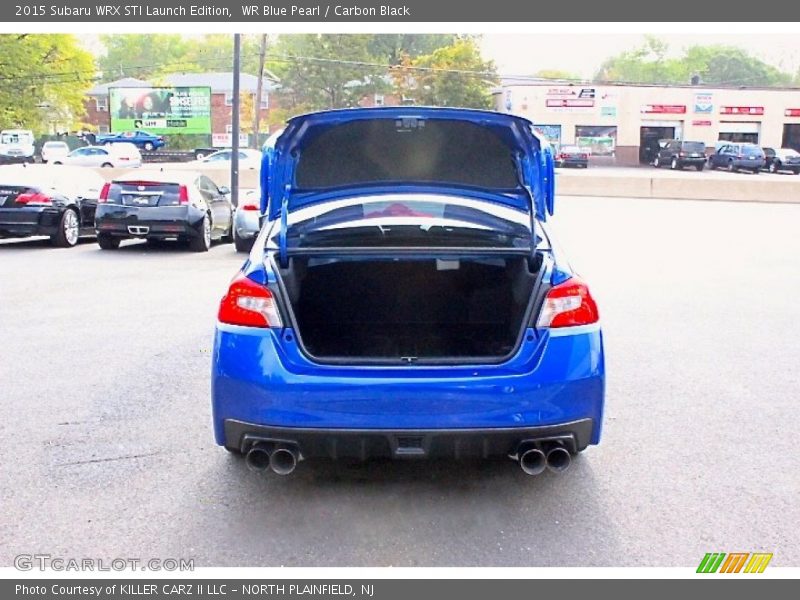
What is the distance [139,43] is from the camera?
Result: 101875 mm

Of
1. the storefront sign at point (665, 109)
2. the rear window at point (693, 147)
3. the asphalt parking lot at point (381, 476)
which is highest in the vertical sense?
the storefront sign at point (665, 109)

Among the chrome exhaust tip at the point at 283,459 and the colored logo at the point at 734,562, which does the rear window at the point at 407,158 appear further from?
the colored logo at the point at 734,562

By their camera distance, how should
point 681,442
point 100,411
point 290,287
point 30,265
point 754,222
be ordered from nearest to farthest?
point 290,287
point 681,442
point 100,411
point 30,265
point 754,222

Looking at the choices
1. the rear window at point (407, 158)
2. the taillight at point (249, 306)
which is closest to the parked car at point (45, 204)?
the rear window at point (407, 158)

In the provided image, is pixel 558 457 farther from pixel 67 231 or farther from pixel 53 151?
pixel 53 151

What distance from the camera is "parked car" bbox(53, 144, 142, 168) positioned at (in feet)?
126

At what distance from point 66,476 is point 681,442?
3266 millimetres

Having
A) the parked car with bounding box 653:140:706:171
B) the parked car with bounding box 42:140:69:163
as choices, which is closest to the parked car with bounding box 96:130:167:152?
the parked car with bounding box 42:140:69:163

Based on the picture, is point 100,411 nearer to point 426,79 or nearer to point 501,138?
point 501,138

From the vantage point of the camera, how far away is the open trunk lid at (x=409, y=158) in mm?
4387

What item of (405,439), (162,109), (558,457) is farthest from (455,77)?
(405,439)

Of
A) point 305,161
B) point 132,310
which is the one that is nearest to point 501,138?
point 305,161

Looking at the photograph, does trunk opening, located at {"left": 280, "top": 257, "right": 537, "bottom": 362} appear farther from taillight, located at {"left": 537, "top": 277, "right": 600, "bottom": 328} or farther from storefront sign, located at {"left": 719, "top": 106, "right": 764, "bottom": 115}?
storefront sign, located at {"left": 719, "top": 106, "right": 764, "bottom": 115}

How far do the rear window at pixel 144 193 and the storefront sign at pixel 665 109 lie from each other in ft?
153
